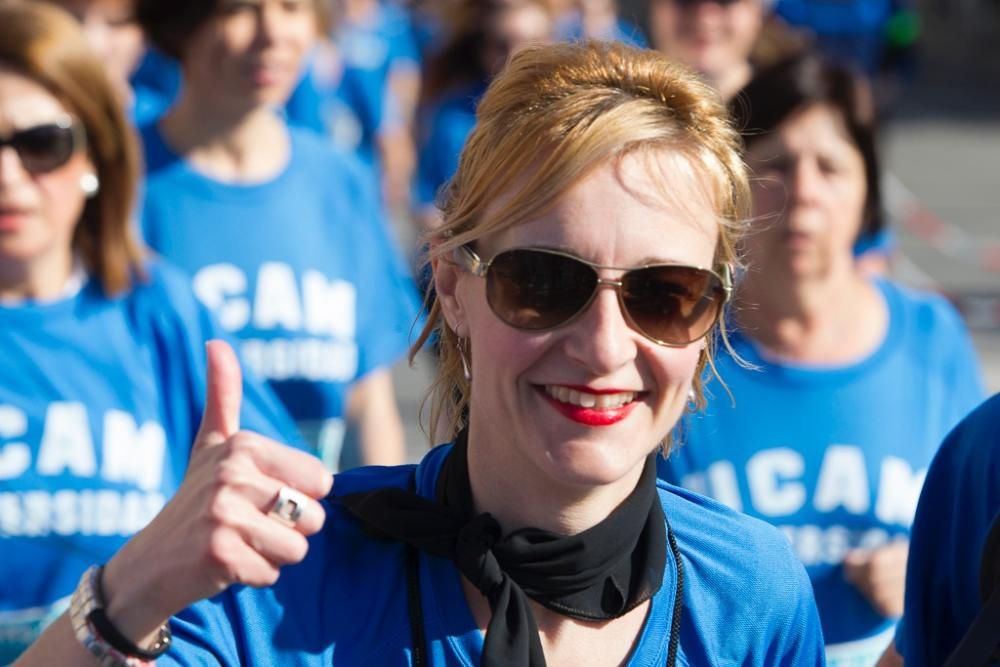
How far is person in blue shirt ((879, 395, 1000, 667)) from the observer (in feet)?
7.97

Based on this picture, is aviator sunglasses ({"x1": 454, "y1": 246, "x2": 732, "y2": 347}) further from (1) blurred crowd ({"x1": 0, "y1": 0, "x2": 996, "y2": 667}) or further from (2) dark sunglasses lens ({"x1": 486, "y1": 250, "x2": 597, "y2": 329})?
(1) blurred crowd ({"x1": 0, "y1": 0, "x2": 996, "y2": 667})

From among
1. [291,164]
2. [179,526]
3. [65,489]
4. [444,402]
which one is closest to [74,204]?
[65,489]

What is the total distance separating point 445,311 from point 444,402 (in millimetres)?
263

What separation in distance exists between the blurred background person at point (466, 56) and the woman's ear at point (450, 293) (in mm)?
4770

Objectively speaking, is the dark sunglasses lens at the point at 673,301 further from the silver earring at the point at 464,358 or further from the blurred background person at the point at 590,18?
the blurred background person at the point at 590,18

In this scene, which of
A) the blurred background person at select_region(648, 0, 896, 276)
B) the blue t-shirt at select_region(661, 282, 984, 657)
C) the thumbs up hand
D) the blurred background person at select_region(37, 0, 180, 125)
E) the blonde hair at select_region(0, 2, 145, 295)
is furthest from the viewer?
the blurred background person at select_region(37, 0, 180, 125)

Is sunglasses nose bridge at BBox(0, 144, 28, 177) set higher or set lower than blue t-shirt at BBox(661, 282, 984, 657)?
higher

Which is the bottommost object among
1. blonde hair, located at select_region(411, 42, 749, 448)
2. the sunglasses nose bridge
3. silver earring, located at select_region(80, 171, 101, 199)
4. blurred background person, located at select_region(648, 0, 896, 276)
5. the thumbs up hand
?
the thumbs up hand

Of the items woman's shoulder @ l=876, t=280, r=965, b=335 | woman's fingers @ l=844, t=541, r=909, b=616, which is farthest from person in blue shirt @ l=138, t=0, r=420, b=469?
woman's fingers @ l=844, t=541, r=909, b=616

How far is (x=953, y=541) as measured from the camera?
2475 mm

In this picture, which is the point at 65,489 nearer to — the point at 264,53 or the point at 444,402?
the point at 444,402

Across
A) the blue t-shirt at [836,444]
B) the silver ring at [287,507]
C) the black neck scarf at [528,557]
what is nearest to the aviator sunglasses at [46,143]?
the blue t-shirt at [836,444]

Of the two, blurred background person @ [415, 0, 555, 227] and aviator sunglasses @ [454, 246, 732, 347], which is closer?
aviator sunglasses @ [454, 246, 732, 347]

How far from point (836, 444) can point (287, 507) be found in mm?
2001
